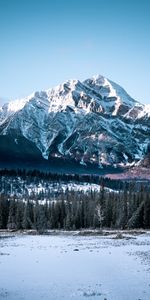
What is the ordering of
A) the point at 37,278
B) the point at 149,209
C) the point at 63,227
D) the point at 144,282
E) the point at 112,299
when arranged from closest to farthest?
the point at 112,299, the point at 144,282, the point at 37,278, the point at 149,209, the point at 63,227

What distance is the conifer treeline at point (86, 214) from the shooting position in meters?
130

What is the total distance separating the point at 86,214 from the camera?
148 meters

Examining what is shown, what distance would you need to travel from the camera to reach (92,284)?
→ 34.8 m

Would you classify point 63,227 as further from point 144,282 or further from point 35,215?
point 144,282

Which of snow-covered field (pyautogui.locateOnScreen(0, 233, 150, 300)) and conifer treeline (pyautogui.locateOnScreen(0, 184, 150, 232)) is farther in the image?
conifer treeline (pyautogui.locateOnScreen(0, 184, 150, 232))

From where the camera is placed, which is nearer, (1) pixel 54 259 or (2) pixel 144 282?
(2) pixel 144 282

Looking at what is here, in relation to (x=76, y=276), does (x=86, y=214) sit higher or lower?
higher

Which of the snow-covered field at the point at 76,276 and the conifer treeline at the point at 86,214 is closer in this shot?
the snow-covered field at the point at 76,276

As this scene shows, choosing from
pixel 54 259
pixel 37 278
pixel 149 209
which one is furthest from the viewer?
pixel 149 209

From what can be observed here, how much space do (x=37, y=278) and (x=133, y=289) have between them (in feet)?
30.1

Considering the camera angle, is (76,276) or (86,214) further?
(86,214)

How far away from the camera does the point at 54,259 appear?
164 ft

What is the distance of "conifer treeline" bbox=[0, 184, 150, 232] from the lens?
13012 centimetres

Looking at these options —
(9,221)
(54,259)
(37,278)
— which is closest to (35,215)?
(9,221)
